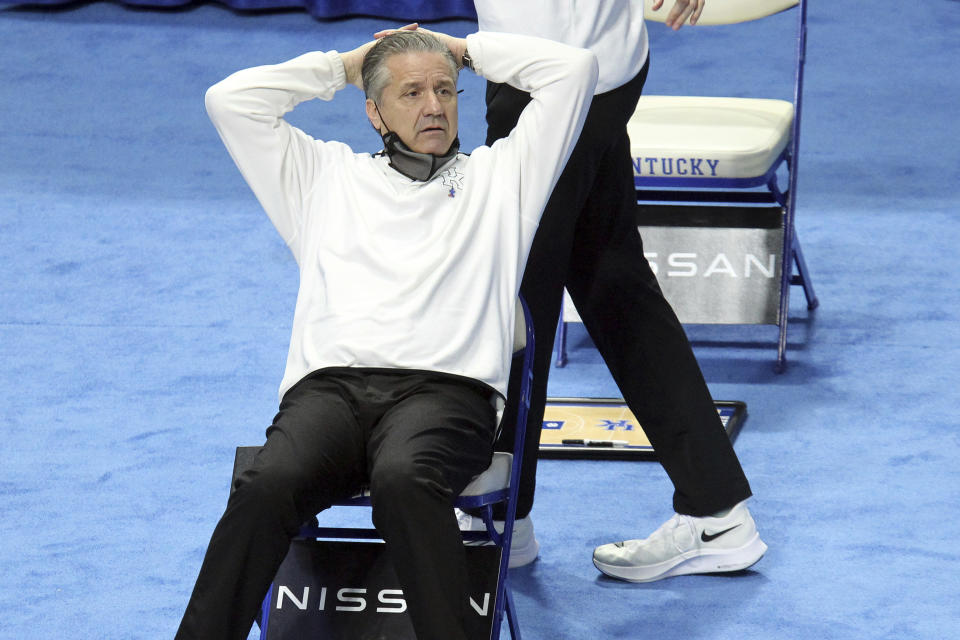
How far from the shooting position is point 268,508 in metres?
2.23

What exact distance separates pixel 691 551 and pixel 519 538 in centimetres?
35

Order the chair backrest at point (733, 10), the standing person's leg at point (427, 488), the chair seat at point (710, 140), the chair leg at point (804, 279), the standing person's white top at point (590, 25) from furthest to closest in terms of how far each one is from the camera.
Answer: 1. the chair leg at point (804, 279)
2. the chair backrest at point (733, 10)
3. the chair seat at point (710, 140)
4. the standing person's white top at point (590, 25)
5. the standing person's leg at point (427, 488)

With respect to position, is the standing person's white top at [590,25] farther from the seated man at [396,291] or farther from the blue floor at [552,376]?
the blue floor at [552,376]

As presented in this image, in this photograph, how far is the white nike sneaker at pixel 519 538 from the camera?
3008 mm

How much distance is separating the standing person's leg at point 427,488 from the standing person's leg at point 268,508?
0.06 metres

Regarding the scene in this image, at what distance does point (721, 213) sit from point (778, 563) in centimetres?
130

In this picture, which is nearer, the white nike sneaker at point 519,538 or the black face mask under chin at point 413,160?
the black face mask under chin at point 413,160

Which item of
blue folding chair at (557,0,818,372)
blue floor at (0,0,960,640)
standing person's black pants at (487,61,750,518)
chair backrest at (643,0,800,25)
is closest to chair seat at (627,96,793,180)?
blue folding chair at (557,0,818,372)

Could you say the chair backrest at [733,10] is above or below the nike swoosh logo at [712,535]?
above

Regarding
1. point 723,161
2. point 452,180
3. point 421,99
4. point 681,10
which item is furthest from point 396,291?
point 723,161


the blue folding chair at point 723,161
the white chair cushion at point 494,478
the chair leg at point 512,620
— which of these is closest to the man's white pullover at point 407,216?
the white chair cushion at point 494,478

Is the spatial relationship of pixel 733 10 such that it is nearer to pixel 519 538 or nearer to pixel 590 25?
pixel 590 25

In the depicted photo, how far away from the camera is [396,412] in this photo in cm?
240

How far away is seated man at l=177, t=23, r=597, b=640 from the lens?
2213 millimetres
